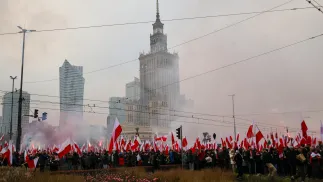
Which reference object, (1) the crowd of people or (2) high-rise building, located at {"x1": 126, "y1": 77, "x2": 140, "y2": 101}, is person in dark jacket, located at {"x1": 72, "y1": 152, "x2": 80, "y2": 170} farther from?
(2) high-rise building, located at {"x1": 126, "y1": 77, "x2": 140, "y2": 101}

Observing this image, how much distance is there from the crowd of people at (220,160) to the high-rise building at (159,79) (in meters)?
83.4

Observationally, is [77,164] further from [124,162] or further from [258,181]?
[258,181]

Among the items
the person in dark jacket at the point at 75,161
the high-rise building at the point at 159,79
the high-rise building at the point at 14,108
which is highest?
the high-rise building at the point at 159,79

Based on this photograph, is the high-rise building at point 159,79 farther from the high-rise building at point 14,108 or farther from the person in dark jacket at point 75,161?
the person in dark jacket at point 75,161

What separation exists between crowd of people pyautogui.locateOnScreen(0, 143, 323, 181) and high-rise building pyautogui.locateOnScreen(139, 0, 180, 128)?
3282 inches

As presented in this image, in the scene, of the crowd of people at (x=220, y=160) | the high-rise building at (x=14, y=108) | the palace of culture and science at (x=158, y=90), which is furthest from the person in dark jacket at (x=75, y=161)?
the palace of culture and science at (x=158, y=90)

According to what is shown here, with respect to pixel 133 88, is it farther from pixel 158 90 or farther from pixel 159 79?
pixel 158 90

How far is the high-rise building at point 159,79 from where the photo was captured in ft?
388

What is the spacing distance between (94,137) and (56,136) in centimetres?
3034

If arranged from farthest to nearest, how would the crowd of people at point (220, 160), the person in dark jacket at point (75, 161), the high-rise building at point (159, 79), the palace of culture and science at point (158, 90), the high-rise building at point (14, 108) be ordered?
the high-rise building at point (159, 79)
the palace of culture and science at point (158, 90)
the high-rise building at point (14, 108)
the person in dark jacket at point (75, 161)
the crowd of people at point (220, 160)

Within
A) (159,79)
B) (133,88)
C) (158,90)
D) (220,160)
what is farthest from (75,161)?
(133,88)

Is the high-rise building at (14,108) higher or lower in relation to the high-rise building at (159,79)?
lower

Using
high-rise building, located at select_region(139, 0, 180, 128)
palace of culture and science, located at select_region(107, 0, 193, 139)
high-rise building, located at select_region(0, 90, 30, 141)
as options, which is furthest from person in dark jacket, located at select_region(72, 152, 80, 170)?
high-rise building, located at select_region(139, 0, 180, 128)

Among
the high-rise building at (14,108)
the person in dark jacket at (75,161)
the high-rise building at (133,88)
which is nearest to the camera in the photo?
the person in dark jacket at (75,161)
